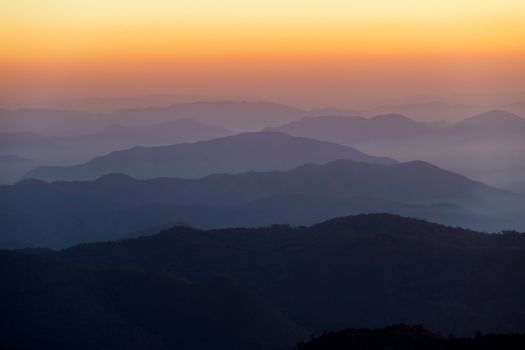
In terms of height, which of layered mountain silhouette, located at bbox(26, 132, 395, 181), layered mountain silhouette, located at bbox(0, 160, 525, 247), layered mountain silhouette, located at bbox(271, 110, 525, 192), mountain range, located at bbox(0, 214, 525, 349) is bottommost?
mountain range, located at bbox(0, 214, 525, 349)

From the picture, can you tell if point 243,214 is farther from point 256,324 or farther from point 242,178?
point 256,324

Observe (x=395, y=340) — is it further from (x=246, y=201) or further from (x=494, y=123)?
(x=494, y=123)

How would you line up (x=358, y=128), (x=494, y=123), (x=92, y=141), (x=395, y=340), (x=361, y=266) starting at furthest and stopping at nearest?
(x=92, y=141), (x=358, y=128), (x=494, y=123), (x=361, y=266), (x=395, y=340)

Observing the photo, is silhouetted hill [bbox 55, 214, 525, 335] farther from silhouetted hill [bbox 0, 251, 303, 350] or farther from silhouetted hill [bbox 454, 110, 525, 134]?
silhouetted hill [bbox 454, 110, 525, 134]

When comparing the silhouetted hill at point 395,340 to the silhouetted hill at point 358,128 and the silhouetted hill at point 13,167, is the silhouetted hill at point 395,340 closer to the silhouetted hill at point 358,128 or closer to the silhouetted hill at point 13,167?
the silhouetted hill at point 13,167

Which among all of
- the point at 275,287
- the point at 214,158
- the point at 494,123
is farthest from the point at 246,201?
the point at 494,123

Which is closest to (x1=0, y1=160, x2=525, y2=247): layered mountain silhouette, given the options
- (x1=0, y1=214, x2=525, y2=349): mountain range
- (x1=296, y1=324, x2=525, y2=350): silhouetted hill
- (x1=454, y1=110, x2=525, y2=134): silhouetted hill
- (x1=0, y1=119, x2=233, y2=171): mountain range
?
(x1=0, y1=214, x2=525, y2=349): mountain range
